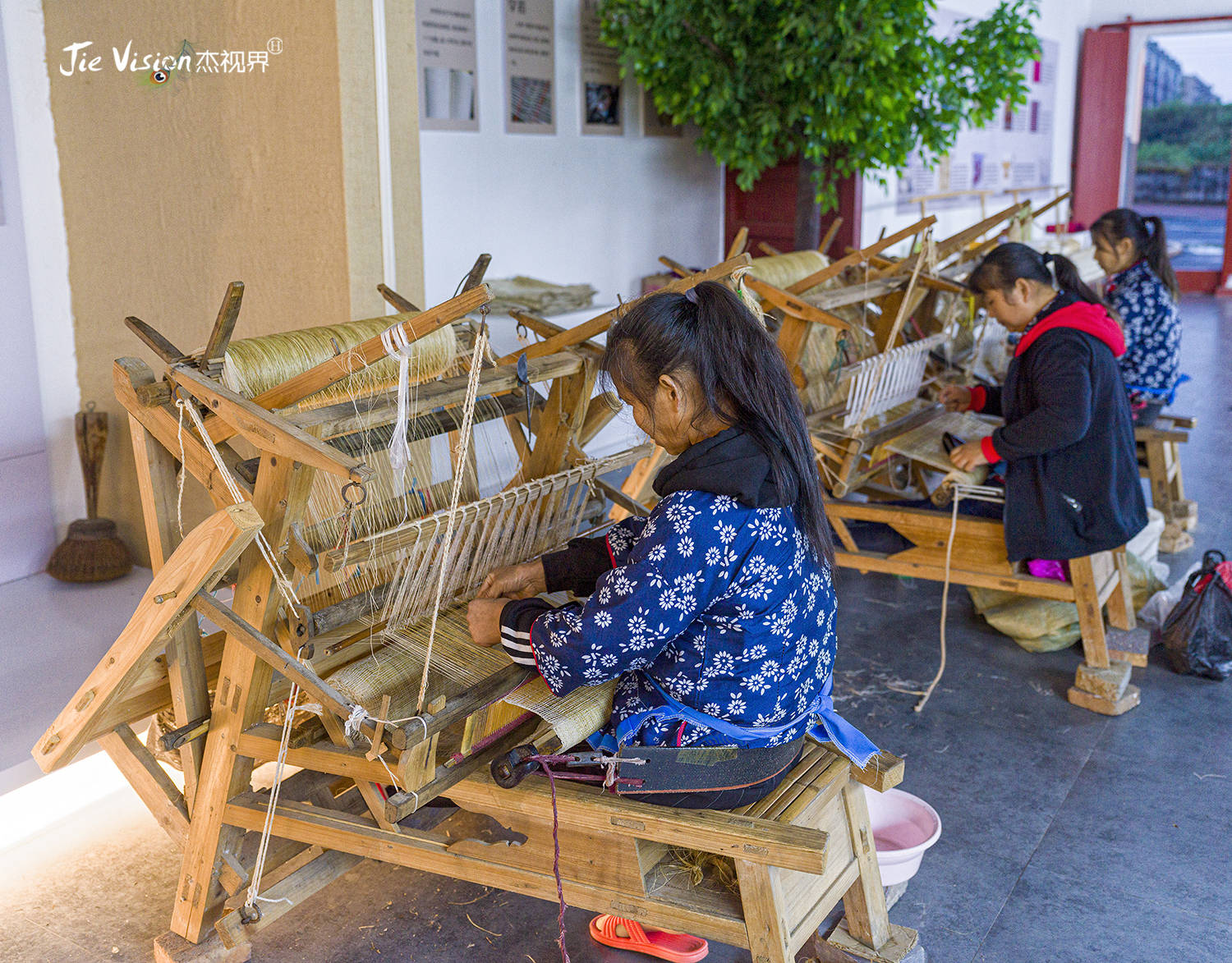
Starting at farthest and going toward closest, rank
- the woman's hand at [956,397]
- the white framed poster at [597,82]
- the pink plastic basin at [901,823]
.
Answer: the white framed poster at [597,82] → the woman's hand at [956,397] → the pink plastic basin at [901,823]

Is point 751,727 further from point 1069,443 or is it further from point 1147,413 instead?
point 1147,413

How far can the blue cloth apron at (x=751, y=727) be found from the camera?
187 centimetres

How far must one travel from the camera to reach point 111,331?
3770 mm

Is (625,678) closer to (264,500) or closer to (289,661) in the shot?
(289,661)

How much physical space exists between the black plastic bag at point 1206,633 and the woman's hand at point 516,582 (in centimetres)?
222

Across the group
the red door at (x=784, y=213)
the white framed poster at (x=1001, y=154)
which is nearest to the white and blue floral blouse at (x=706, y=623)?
the red door at (x=784, y=213)

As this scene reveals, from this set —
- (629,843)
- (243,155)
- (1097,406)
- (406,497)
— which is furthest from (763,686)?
(243,155)

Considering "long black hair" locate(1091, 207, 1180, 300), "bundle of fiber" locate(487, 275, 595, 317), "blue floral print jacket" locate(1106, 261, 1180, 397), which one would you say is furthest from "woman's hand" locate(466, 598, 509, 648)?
"long black hair" locate(1091, 207, 1180, 300)

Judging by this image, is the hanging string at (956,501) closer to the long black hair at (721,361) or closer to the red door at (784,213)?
the long black hair at (721,361)

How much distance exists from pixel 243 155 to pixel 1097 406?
8.41ft

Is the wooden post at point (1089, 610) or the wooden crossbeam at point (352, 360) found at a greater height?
the wooden crossbeam at point (352, 360)

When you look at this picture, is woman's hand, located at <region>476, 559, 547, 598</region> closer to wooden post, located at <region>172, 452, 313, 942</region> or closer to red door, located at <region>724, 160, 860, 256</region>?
wooden post, located at <region>172, 452, 313, 942</region>

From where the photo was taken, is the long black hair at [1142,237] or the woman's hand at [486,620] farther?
the long black hair at [1142,237]

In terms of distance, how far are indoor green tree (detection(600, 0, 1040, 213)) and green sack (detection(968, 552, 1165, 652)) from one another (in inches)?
78.7
